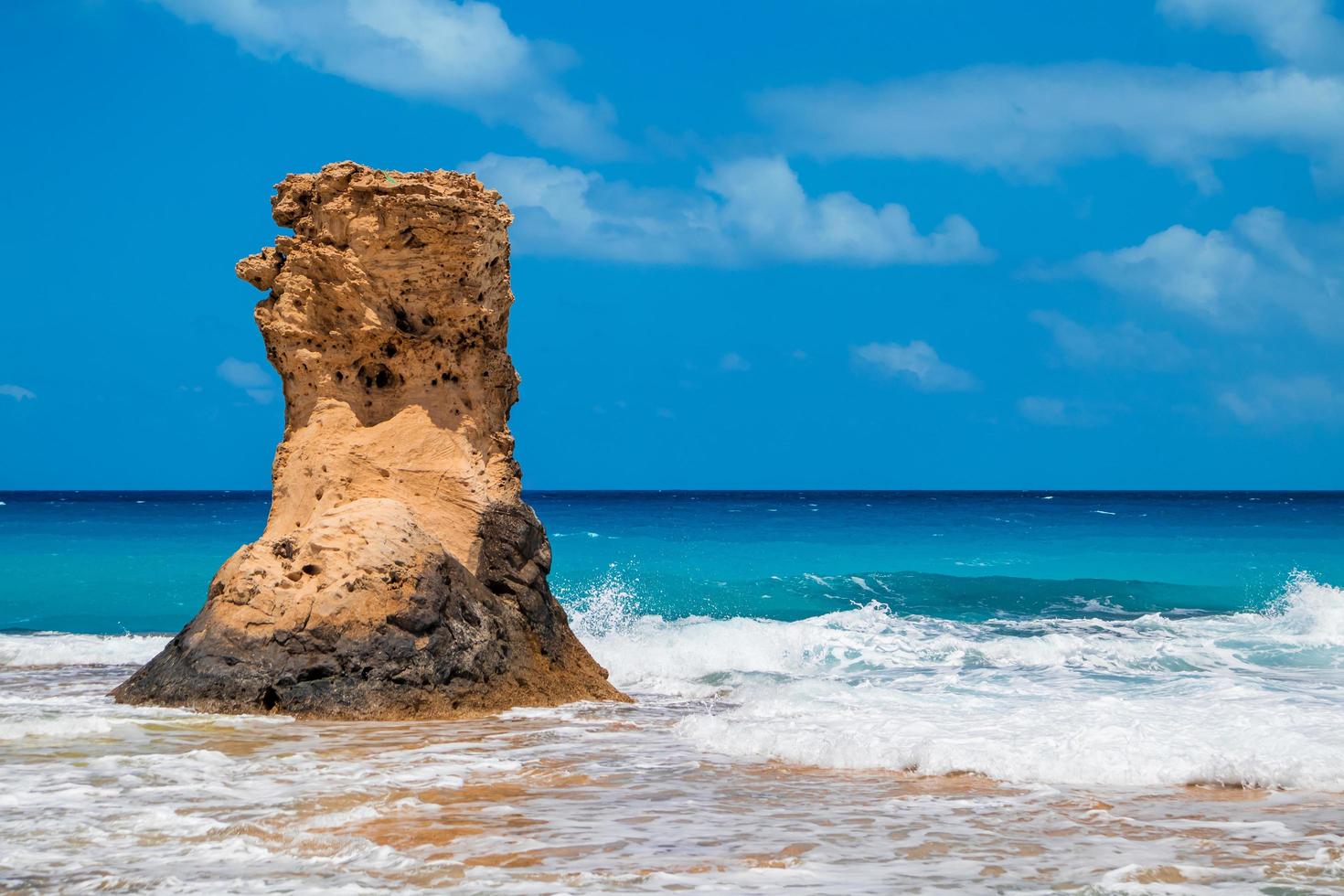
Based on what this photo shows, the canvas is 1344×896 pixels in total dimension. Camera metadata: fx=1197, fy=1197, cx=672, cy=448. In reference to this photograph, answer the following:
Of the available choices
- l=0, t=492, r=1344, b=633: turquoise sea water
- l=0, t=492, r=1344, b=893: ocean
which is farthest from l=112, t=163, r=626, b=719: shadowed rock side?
l=0, t=492, r=1344, b=633: turquoise sea water

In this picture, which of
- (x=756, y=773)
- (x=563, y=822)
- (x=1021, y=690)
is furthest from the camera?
(x=1021, y=690)

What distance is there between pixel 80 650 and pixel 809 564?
1736 cm

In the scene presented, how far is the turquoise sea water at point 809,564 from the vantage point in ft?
62.4

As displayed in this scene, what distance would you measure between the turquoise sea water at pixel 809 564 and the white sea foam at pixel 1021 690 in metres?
3.53

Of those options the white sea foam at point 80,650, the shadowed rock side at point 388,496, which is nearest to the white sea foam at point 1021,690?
the shadowed rock side at point 388,496

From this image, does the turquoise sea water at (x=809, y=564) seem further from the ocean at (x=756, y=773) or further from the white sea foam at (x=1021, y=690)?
the ocean at (x=756, y=773)

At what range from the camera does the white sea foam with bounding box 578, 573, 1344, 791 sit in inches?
253

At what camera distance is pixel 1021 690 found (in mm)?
9812

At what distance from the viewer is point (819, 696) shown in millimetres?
9203

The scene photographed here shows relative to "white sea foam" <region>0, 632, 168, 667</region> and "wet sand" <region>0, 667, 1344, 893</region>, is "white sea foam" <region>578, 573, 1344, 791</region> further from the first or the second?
"white sea foam" <region>0, 632, 168, 667</region>

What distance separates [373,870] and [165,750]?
2582 millimetres

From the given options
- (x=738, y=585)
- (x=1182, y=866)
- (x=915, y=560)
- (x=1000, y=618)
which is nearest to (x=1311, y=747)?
(x=1182, y=866)

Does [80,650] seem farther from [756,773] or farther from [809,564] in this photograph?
[809,564]

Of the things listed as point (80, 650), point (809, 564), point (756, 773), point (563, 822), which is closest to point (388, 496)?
point (756, 773)
